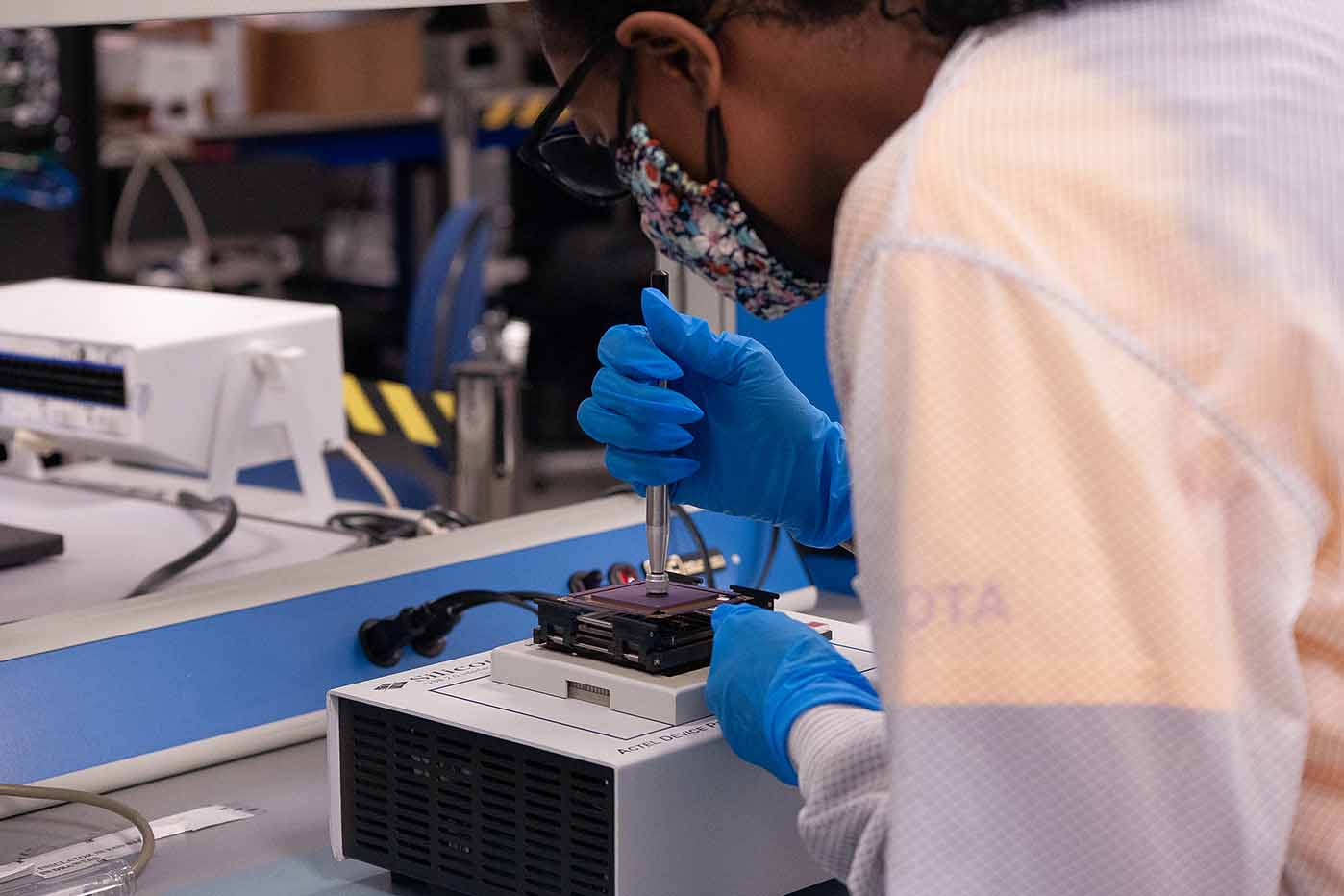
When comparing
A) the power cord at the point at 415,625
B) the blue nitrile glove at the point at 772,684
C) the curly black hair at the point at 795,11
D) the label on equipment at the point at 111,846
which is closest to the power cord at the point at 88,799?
the label on equipment at the point at 111,846

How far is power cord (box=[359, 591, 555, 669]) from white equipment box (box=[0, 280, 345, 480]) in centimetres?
42

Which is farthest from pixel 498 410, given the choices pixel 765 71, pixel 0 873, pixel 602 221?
pixel 602 221

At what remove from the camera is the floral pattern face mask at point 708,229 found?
3.23 ft

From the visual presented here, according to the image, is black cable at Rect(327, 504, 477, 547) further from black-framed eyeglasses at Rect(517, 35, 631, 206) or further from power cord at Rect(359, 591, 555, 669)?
black-framed eyeglasses at Rect(517, 35, 631, 206)

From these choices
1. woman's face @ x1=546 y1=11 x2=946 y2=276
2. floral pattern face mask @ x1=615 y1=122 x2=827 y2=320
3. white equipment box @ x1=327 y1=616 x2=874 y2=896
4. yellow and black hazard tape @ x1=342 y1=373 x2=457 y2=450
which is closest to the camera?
woman's face @ x1=546 y1=11 x2=946 y2=276

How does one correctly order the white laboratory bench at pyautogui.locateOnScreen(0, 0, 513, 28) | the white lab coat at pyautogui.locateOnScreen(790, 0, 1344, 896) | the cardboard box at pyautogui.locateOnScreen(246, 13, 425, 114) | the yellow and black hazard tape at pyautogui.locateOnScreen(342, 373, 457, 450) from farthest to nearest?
the cardboard box at pyautogui.locateOnScreen(246, 13, 425, 114), the yellow and black hazard tape at pyautogui.locateOnScreen(342, 373, 457, 450), the white laboratory bench at pyautogui.locateOnScreen(0, 0, 513, 28), the white lab coat at pyautogui.locateOnScreen(790, 0, 1344, 896)

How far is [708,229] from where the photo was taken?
3.30 feet

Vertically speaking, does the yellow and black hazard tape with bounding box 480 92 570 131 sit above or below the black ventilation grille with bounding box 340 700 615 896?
above

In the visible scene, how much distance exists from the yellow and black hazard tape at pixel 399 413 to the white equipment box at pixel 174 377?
891mm

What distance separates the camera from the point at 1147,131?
0.78m

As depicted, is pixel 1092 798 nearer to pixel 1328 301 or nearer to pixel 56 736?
pixel 1328 301

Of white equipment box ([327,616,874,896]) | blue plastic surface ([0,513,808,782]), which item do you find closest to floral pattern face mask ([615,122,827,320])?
white equipment box ([327,616,874,896])

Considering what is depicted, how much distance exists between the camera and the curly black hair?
820mm

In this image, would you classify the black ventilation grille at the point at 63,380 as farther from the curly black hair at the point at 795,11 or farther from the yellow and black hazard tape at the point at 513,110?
the yellow and black hazard tape at the point at 513,110
